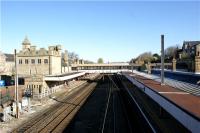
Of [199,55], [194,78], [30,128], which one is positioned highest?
[199,55]

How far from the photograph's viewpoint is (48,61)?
62875mm

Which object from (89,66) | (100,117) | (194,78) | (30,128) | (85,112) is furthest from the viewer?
(89,66)

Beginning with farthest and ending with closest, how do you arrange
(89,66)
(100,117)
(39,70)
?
(89,66), (39,70), (100,117)

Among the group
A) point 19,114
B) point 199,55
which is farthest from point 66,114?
point 199,55

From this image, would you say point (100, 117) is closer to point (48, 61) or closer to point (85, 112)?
point (85, 112)

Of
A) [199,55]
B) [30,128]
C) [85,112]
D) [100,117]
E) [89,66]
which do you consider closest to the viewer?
[30,128]

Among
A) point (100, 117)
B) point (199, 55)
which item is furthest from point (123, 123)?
A: point (199, 55)

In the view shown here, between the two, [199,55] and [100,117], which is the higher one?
[199,55]

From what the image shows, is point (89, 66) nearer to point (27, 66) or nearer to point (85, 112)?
point (27, 66)

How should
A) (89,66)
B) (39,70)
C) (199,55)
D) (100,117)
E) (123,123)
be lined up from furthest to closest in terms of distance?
(89,66)
(39,70)
(199,55)
(100,117)
(123,123)

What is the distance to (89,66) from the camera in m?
136

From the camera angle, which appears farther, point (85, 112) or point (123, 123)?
point (85, 112)

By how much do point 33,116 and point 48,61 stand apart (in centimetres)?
3382

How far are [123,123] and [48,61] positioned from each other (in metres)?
39.6
